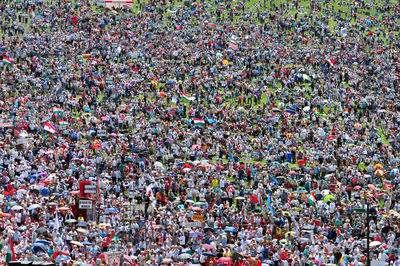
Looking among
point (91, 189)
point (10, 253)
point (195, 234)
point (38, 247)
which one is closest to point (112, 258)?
point (38, 247)

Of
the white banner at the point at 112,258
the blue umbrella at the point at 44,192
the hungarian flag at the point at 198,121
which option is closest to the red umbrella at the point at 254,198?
the blue umbrella at the point at 44,192

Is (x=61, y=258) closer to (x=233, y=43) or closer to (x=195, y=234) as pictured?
(x=195, y=234)

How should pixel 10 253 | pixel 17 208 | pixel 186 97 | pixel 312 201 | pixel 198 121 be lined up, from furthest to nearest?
pixel 186 97 → pixel 198 121 → pixel 312 201 → pixel 17 208 → pixel 10 253

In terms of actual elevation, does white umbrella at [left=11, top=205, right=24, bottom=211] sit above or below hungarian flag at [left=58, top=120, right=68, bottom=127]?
below

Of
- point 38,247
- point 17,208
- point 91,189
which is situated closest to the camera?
point 38,247

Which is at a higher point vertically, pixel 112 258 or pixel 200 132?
pixel 200 132

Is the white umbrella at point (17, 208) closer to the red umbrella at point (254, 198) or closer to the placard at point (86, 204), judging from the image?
the placard at point (86, 204)

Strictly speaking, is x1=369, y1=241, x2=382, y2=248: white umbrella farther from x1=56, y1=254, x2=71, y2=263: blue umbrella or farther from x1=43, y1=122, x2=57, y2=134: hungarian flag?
x1=43, y1=122, x2=57, y2=134: hungarian flag

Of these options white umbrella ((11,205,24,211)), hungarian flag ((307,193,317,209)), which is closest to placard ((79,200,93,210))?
white umbrella ((11,205,24,211))
